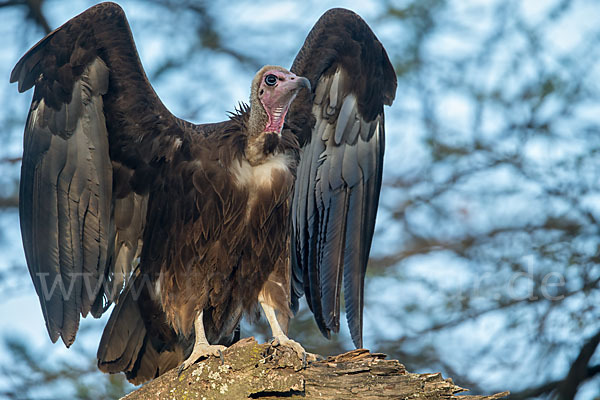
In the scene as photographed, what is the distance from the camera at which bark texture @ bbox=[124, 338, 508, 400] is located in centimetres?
343

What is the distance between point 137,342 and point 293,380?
1.59 m

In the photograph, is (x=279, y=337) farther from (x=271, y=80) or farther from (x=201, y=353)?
(x=271, y=80)

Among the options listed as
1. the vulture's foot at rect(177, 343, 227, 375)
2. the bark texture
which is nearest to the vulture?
the vulture's foot at rect(177, 343, 227, 375)

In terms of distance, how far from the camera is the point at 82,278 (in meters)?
4.73

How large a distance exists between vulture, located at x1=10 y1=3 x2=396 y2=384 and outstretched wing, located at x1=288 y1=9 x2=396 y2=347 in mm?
49

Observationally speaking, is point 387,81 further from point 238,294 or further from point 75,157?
point 75,157

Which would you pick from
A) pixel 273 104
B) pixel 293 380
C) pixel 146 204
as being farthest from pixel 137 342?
pixel 273 104

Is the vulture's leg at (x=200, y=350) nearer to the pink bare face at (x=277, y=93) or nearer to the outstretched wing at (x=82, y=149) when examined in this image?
the outstretched wing at (x=82, y=149)

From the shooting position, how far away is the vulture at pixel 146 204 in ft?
14.8

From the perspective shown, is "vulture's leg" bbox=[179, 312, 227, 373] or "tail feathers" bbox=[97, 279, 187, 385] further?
"tail feathers" bbox=[97, 279, 187, 385]

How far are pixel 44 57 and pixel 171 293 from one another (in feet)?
→ 5.24

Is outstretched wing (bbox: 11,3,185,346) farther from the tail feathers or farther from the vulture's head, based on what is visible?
the vulture's head

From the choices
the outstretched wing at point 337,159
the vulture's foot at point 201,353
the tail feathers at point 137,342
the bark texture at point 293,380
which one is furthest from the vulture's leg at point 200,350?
the outstretched wing at point 337,159

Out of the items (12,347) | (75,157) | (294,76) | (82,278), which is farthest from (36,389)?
(294,76)
